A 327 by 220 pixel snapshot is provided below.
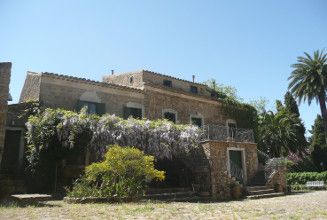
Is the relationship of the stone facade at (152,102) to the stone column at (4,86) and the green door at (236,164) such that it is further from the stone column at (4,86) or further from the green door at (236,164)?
the stone column at (4,86)

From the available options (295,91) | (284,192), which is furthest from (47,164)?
(295,91)

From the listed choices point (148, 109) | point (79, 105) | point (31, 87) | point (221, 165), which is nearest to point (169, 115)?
point (148, 109)

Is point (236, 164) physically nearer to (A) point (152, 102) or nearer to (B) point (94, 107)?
(A) point (152, 102)

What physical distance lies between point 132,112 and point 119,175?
21.2ft

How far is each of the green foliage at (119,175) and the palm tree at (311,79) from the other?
2139 cm

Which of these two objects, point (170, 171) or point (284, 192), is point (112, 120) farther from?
point (284, 192)

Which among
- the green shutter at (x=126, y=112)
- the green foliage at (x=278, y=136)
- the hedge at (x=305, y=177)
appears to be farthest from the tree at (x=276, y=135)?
the green shutter at (x=126, y=112)

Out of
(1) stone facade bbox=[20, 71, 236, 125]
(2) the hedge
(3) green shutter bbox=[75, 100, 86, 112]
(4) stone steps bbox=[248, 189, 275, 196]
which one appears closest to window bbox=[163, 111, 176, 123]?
(1) stone facade bbox=[20, 71, 236, 125]

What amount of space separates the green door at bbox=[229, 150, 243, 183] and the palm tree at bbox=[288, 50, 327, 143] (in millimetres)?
13513

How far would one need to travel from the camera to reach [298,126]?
106 feet

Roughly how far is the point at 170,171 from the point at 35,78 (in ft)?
27.0

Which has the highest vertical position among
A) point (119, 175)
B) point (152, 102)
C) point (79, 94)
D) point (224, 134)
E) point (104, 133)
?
point (152, 102)

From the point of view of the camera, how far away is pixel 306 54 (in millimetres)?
29344

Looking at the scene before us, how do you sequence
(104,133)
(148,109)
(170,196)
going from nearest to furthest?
(170,196) → (104,133) → (148,109)
